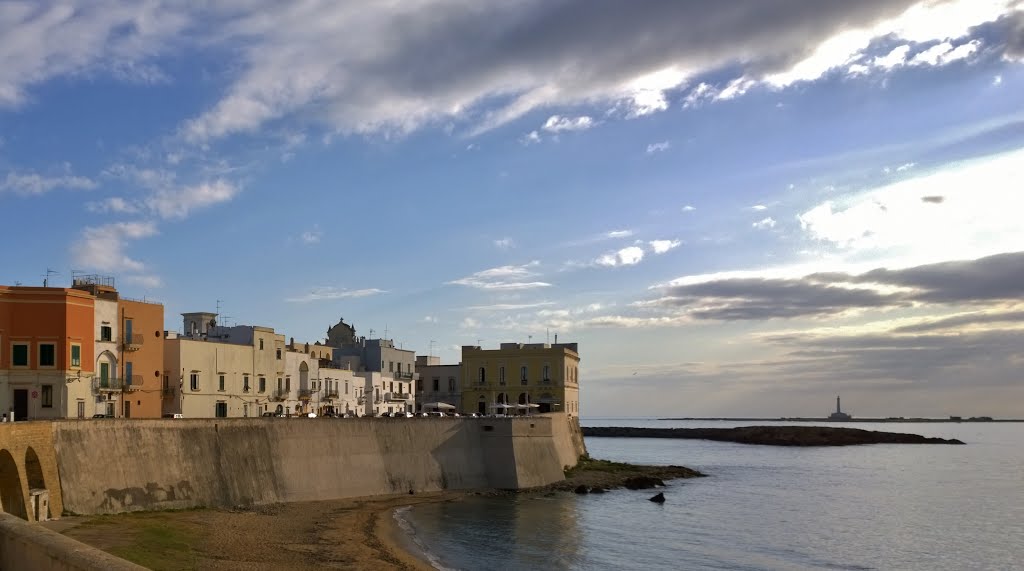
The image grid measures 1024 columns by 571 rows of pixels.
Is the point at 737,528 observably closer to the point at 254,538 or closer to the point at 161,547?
the point at 254,538

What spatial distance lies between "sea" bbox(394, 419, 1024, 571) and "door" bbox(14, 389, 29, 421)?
21151mm

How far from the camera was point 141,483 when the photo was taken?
43.7m

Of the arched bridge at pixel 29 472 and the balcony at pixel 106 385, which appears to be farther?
the balcony at pixel 106 385

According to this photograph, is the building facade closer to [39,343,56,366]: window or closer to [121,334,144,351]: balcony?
[121,334,144,351]: balcony

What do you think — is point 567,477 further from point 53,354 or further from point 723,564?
point 53,354

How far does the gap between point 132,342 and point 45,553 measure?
42.2m

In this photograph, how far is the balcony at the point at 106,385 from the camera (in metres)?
52.1

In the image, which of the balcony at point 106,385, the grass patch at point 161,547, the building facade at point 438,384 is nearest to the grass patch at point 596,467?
the building facade at point 438,384

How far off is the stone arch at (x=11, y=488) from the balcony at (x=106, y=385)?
17.5 metres

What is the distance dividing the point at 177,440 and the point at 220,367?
18344mm

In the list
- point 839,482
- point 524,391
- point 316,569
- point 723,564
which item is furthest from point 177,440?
point 839,482

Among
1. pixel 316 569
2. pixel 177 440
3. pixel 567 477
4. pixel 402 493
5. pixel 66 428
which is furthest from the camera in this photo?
pixel 567 477

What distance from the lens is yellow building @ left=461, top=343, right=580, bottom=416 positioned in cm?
8719

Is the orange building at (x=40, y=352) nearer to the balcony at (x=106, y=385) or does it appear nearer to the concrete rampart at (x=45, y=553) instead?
the balcony at (x=106, y=385)
